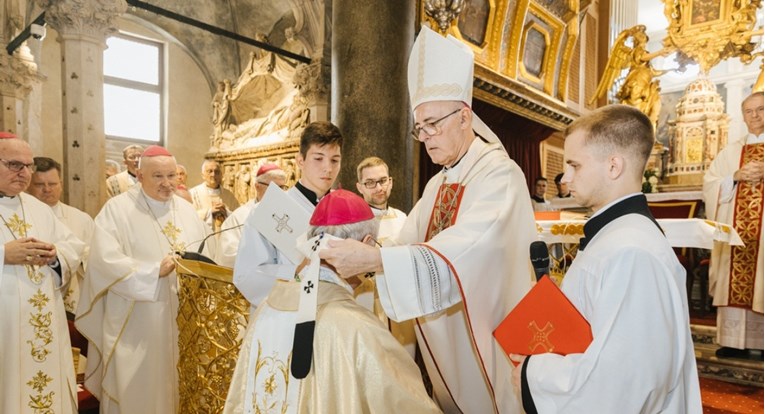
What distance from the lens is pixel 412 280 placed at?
65.2 inches

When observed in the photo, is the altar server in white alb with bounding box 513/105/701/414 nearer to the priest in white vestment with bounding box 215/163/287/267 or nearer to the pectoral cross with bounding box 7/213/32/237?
the priest in white vestment with bounding box 215/163/287/267

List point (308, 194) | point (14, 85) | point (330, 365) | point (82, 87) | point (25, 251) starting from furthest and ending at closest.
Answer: point (14, 85) < point (82, 87) < point (25, 251) < point (308, 194) < point (330, 365)

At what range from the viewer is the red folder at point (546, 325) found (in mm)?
1296

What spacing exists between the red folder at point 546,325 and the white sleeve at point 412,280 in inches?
12.5

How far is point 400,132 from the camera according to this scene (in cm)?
482

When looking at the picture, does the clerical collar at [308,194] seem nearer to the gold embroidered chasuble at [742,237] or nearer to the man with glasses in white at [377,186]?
the man with glasses in white at [377,186]

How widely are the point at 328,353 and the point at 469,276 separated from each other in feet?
1.72

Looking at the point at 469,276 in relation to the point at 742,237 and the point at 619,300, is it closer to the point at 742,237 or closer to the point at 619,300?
the point at 619,300

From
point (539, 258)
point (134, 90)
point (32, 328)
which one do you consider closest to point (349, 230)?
point (539, 258)

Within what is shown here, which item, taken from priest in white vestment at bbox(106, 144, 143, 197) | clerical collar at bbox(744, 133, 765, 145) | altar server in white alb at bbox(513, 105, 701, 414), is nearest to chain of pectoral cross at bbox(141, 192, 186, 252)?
priest in white vestment at bbox(106, 144, 143, 197)

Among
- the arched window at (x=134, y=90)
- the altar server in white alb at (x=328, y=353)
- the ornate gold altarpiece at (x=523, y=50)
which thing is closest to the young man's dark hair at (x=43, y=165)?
the altar server in white alb at (x=328, y=353)

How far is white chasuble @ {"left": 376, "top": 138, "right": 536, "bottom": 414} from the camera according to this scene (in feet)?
5.49

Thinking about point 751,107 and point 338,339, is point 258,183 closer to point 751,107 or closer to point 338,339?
point 338,339

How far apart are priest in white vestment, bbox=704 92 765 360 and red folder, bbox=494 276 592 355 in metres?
3.97
